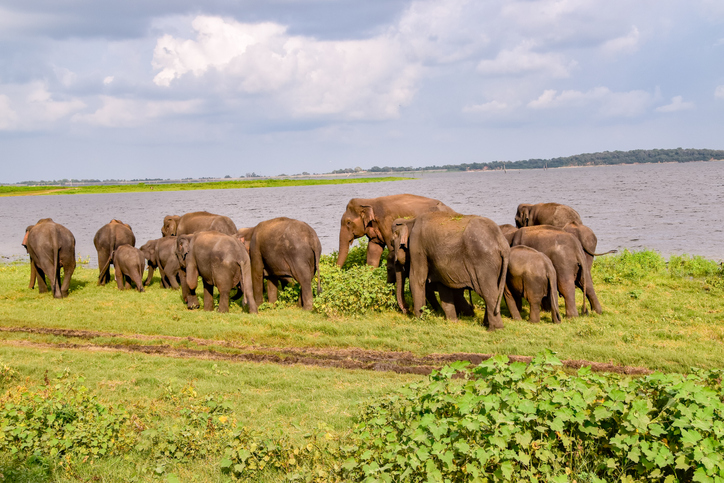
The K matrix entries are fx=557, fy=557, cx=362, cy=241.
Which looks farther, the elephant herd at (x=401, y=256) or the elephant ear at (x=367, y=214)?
the elephant ear at (x=367, y=214)

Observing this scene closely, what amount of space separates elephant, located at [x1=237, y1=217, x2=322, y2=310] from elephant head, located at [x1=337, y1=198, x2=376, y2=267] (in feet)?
9.33

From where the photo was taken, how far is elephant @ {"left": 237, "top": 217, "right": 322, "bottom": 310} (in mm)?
14219

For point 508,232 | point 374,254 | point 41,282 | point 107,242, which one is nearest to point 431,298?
point 508,232

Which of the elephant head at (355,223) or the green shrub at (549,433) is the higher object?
the elephant head at (355,223)

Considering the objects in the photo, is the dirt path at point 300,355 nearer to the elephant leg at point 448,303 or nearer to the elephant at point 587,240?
the elephant leg at point 448,303

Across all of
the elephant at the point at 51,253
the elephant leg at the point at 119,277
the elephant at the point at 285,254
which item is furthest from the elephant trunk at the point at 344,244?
the elephant at the point at 51,253

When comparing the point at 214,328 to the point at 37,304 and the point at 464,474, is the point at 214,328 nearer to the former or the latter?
the point at 37,304

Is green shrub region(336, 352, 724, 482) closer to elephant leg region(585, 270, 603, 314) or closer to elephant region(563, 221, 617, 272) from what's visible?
elephant leg region(585, 270, 603, 314)

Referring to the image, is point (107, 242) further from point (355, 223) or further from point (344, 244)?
point (355, 223)

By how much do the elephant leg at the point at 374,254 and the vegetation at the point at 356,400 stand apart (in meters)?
3.72

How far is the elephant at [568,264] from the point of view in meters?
12.7

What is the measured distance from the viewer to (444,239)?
1218 centimetres

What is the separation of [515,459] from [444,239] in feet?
24.1

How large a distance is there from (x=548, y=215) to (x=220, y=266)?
1047 centimetres
